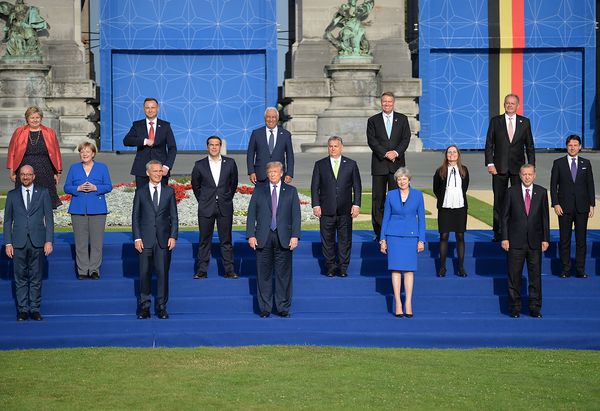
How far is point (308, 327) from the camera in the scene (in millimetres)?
13656

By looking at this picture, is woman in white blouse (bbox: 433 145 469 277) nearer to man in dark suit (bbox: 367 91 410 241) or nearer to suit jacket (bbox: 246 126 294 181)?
man in dark suit (bbox: 367 91 410 241)

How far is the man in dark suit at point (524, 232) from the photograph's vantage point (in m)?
14.4

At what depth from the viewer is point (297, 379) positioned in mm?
11586

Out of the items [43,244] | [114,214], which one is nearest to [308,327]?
[43,244]

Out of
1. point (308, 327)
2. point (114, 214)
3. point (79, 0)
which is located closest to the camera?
point (308, 327)

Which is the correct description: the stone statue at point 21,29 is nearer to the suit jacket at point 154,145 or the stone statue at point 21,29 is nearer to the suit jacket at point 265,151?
the suit jacket at point 154,145

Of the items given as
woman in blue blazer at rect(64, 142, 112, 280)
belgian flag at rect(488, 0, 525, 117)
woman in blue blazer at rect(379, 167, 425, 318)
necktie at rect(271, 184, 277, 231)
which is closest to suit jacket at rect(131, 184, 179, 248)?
necktie at rect(271, 184, 277, 231)

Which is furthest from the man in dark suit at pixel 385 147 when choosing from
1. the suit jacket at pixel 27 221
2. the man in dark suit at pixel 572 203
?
the suit jacket at pixel 27 221

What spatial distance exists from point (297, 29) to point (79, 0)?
6171 mm

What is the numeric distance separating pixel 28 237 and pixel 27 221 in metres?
0.18

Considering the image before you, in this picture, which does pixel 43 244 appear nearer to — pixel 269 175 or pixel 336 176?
pixel 269 175

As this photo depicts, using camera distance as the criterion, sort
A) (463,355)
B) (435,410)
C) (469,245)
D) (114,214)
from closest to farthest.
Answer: (435,410) → (463,355) → (469,245) → (114,214)

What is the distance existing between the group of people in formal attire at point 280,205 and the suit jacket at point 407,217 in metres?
0.01

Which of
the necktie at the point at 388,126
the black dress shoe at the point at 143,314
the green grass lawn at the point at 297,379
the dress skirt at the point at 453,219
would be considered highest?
the necktie at the point at 388,126
